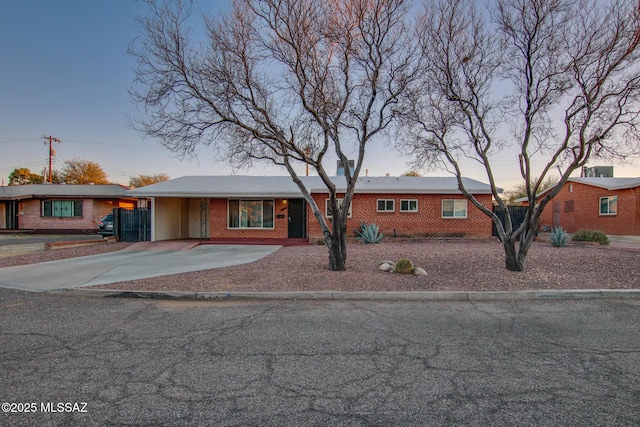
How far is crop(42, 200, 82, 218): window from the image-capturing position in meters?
26.2

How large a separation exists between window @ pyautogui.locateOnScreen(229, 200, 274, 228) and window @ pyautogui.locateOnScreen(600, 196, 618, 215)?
18.5 metres

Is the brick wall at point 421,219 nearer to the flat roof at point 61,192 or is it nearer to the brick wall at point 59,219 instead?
the flat roof at point 61,192

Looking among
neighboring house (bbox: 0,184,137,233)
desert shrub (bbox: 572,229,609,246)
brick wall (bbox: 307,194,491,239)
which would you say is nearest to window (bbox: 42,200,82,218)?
neighboring house (bbox: 0,184,137,233)

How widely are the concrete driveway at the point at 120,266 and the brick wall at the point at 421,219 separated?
20.0 feet

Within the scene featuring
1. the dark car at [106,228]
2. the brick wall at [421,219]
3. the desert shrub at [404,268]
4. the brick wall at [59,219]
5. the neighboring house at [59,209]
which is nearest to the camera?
the desert shrub at [404,268]

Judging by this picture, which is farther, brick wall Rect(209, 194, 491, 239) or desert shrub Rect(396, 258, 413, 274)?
brick wall Rect(209, 194, 491, 239)

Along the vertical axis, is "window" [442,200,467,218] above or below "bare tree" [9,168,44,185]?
below

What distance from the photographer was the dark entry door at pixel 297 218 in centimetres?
1784

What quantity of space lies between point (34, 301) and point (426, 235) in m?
15.8

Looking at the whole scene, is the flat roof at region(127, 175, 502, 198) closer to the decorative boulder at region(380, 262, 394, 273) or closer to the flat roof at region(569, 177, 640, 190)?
the flat roof at region(569, 177, 640, 190)

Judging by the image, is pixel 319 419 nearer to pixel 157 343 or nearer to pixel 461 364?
pixel 461 364

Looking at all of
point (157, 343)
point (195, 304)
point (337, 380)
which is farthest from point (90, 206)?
point (337, 380)

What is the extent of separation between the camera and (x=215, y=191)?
663 inches

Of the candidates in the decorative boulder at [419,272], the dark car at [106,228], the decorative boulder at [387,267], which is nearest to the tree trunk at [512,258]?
the decorative boulder at [419,272]
